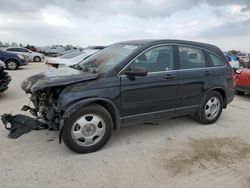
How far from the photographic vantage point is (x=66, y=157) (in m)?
3.52

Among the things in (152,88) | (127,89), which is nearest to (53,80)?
(127,89)

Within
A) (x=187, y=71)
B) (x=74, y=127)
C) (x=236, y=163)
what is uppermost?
(x=187, y=71)

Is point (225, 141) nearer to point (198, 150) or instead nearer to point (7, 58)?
point (198, 150)

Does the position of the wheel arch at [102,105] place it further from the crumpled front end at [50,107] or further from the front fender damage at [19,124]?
the front fender damage at [19,124]

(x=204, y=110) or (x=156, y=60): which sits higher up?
(x=156, y=60)

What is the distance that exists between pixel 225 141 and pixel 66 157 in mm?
2759

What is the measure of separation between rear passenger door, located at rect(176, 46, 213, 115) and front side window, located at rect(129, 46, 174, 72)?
219 millimetres

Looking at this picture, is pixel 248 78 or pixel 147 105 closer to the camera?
pixel 147 105

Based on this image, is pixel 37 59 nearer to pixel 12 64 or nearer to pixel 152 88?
pixel 12 64

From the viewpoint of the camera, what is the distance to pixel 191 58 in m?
4.66

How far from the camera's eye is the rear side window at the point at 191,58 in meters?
4.50

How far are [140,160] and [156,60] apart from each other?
1.77 meters

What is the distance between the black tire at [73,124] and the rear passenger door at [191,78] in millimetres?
1522

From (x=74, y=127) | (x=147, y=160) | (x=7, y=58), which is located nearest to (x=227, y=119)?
(x=147, y=160)
